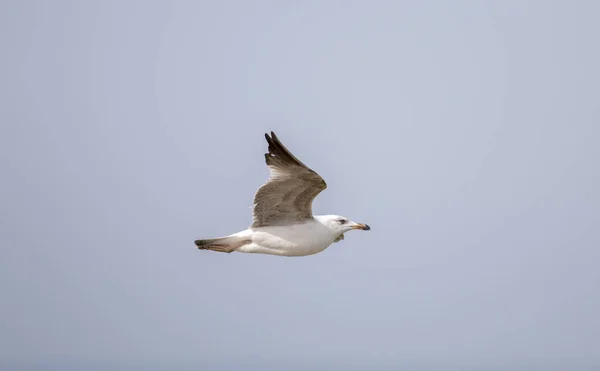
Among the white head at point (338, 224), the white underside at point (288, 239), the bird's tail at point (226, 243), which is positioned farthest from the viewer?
the white head at point (338, 224)

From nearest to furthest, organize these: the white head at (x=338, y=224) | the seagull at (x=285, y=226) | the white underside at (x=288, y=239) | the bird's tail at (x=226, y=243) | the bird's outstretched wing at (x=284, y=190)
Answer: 1. the bird's outstretched wing at (x=284, y=190)
2. the seagull at (x=285, y=226)
3. the white underside at (x=288, y=239)
4. the bird's tail at (x=226, y=243)
5. the white head at (x=338, y=224)

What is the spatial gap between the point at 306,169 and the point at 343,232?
173cm

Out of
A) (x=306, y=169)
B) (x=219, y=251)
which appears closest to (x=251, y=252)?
(x=219, y=251)

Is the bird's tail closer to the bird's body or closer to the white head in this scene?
the bird's body

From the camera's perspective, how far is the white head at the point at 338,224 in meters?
18.6

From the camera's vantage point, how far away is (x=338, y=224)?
736 inches

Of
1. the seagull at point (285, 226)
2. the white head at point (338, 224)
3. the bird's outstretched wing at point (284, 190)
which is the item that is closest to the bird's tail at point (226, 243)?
the seagull at point (285, 226)

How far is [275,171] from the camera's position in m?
17.7

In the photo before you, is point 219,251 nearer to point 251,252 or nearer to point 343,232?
point 251,252

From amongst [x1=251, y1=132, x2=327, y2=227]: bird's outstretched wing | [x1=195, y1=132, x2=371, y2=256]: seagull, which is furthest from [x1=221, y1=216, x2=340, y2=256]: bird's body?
[x1=251, y1=132, x2=327, y2=227]: bird's outstretched wing

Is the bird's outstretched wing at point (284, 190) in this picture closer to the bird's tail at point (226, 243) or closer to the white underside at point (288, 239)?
the white underside at point (288, 239)

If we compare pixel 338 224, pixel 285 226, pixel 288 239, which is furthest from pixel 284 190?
pixel 338 224

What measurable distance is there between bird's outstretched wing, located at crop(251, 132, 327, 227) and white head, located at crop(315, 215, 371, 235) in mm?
317

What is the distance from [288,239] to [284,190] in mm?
833
